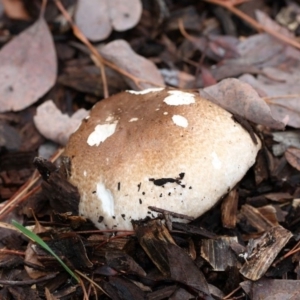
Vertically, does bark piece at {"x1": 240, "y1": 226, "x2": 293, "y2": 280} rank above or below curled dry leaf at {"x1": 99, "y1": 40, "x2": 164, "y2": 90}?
below

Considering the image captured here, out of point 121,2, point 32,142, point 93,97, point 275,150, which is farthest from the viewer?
point 121,2

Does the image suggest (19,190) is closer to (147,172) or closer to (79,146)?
(79,146)

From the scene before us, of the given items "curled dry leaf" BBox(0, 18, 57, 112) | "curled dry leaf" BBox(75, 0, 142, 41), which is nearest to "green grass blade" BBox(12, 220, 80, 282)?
"curled dry leaf" BBox(0, 18, 57, 112)

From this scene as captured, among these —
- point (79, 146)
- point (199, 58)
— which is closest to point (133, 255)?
point (79, 146)

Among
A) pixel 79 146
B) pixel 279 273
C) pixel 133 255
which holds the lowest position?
pixel 279 273

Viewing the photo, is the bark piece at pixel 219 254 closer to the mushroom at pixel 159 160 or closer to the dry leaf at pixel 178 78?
the mushroom at pixel 159 160

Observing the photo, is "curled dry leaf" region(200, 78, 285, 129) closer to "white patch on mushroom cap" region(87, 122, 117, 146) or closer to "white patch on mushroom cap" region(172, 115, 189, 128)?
"white patch on mushroom cap" region(172, 115, 189, 128)

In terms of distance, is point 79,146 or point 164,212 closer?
point 164,212
